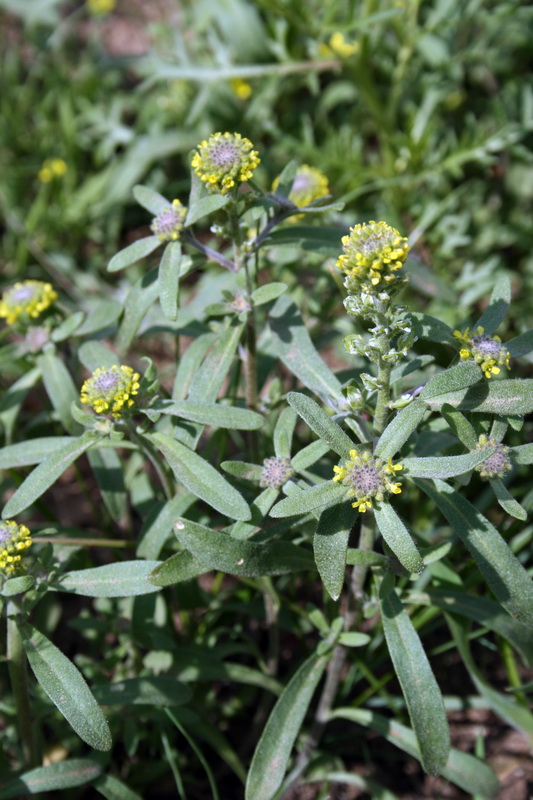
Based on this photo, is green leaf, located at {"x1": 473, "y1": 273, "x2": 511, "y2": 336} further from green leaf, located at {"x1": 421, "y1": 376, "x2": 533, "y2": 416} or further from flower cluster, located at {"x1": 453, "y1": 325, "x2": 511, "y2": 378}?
green leaf, located at {"x1": 421, "y1": 376, "x2": 533, "y2": 416}

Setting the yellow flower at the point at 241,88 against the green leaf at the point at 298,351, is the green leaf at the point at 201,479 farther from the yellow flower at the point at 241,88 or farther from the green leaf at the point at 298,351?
the yellow flower at the point at 241,88

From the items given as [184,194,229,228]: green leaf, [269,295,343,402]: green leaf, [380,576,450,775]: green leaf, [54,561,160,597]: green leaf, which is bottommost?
[380,576,450,775]: green leaf

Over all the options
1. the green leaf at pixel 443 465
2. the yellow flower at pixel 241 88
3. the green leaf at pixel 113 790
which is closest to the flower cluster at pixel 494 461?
the green leaf at pixel 443 465

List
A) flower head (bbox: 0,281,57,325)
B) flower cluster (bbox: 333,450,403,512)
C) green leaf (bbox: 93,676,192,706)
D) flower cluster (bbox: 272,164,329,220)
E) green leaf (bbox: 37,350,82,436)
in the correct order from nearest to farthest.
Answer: flower cluster (bbox: 333,450,403,512) < green leaf (bbox: 93,676,192,706) < green leaf (bbox: 37,350,82,436) < flower head (bbox: 0,281,57,325) < flower cluster (bbox: 272,164,329,220)

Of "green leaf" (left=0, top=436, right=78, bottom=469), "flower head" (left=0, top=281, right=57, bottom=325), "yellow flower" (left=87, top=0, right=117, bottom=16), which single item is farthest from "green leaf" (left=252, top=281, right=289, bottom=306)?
"yellow flower" (left=87, top=0, right=117, bottom=16)

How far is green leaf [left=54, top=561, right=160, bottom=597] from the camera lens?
2137 mm

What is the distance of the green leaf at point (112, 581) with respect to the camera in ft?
7.01

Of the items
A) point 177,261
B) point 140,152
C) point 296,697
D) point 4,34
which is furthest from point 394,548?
point 4,34

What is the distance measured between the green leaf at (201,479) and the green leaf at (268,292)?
19.2 inches

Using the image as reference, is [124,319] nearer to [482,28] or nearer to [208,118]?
[208,118]

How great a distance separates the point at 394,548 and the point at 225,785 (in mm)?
1589

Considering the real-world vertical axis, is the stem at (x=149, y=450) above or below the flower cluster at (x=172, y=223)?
below

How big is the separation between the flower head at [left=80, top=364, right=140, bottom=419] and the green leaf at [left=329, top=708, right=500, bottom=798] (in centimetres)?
128

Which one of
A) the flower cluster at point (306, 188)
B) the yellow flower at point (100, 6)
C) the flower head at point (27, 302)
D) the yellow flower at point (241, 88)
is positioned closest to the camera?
the flower head at point (27, 302)
